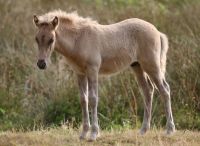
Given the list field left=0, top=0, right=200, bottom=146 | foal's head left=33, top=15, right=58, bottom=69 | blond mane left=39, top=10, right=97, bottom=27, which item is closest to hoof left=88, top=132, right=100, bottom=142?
field left=0, top=0, right=200, bottom=146

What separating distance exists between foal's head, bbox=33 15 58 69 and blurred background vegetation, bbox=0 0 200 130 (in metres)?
2.64

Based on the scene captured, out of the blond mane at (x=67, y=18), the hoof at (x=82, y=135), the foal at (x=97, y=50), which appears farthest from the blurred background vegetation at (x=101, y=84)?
the blond mane at (x=67, y=18)

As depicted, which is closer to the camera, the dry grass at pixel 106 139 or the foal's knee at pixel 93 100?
the dry grass at pixel 106 139

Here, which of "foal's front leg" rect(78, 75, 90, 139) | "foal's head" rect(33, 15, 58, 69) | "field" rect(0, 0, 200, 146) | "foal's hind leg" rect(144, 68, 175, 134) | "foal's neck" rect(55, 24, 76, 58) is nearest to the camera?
"foal's head" rect(33, 15, 58, 69)

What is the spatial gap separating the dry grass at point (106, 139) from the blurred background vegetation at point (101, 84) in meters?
1.32

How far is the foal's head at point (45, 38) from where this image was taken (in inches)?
400

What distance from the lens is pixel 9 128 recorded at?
13352 mm

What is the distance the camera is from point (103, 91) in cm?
1403

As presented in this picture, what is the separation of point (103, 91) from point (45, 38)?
4.01 m

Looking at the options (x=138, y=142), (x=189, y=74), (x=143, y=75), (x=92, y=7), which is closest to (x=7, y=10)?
(x=92, y=7)

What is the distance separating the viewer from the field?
12195 millimetres

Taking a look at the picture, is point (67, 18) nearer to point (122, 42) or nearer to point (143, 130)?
point (122, 42)

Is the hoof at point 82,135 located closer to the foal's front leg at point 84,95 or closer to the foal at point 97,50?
the foal at point 97,50

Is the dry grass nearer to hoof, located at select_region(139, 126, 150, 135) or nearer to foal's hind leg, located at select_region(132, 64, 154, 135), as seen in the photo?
hoof, located at select_region(139, 126, 150, 135)
